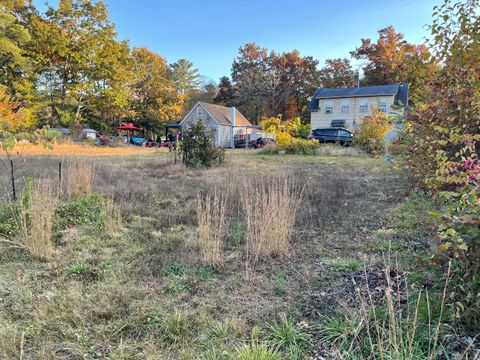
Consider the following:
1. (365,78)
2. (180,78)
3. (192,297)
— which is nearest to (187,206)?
(192,297)

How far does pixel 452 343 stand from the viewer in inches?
69.0

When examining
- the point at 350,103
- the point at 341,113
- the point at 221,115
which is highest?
the point at 350,103

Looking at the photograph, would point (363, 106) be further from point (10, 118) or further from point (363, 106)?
point (10, 118)

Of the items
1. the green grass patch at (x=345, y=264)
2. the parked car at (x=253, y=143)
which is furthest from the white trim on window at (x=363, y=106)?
the green grass patch at (x=345, y=264)

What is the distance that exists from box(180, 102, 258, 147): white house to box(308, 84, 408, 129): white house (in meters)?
6.86

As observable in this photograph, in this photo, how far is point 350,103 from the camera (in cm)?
2770

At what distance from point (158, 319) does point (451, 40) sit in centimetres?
430

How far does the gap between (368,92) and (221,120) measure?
12.5m

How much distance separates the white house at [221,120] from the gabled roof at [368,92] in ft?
22.4

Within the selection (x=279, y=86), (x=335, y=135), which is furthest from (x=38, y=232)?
(x=279, y=86)

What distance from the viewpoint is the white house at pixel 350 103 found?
25.9 m

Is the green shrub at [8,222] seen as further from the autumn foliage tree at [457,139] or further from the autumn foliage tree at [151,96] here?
the autumn foliage tree at [151,96]

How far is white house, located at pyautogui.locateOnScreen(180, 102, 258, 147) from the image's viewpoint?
2745cm

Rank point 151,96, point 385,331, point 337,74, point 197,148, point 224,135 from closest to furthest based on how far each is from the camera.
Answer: point 385,331 → point 197,148 → point 224,135 → point 151,96 → point 337,74
